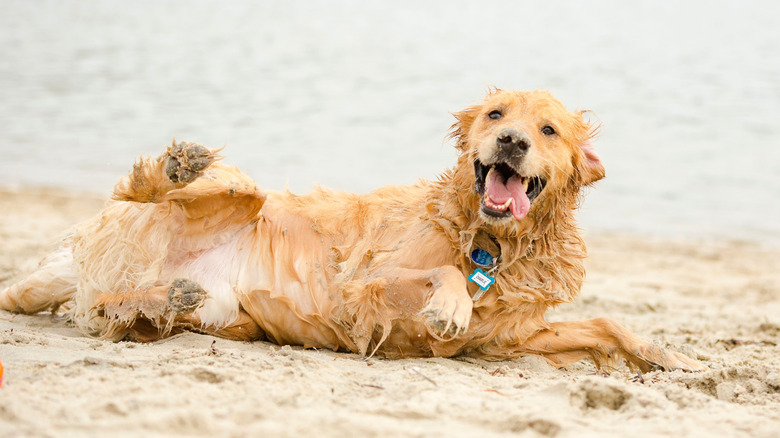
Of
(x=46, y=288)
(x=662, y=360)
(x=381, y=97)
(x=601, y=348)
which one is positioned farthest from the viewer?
(x=381, y=97)

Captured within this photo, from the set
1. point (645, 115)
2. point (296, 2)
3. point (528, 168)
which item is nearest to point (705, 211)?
point (645, 115)

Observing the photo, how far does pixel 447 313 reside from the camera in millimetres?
3742

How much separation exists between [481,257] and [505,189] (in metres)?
0.40

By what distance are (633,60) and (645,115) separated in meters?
7.32

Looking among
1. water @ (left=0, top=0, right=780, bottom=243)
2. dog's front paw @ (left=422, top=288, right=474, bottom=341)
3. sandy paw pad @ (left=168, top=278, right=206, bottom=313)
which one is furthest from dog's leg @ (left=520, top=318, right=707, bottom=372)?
sandy paw pad @ (left=168, top=278, right=206, bottom=313)

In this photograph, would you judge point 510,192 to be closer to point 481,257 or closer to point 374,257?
point 481,257

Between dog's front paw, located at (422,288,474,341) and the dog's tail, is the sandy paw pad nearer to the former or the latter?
the dog's tail

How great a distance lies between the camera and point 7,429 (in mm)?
2594

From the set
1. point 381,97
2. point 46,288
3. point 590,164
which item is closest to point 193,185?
point 46,288

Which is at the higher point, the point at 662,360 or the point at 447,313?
the point at 447,313

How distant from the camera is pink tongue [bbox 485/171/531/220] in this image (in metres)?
4.12

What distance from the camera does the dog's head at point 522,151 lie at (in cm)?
407

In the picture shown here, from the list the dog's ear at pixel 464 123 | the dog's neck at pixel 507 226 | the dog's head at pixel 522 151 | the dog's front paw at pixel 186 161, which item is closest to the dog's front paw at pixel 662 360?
the dog's neck at pixel 507 226

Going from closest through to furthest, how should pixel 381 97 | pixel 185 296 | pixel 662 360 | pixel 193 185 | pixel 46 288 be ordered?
pixel 185 296 → pixel 662 360 → pixel 193 185 → pixel 46 288 → pixel 381 97
